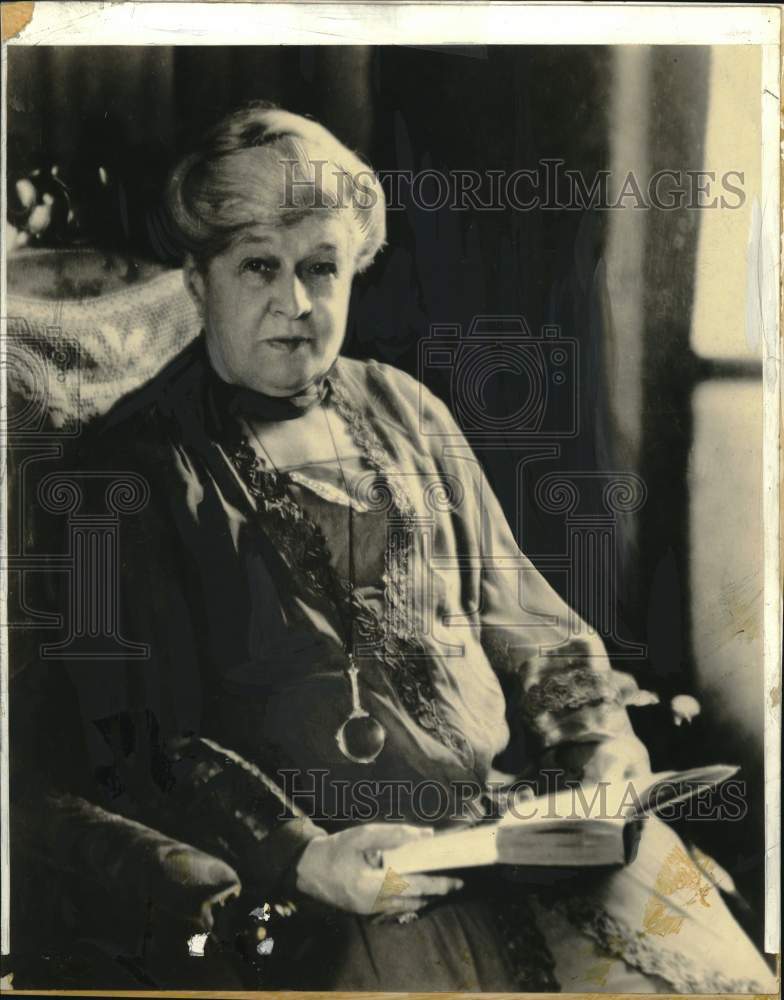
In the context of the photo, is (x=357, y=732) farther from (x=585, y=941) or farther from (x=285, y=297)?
(x=285, y=297)

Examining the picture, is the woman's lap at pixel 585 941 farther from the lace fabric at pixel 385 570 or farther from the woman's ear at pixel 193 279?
the woman's ear at pixel 193 279

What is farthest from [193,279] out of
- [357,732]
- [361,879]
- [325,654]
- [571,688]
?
[361,879]

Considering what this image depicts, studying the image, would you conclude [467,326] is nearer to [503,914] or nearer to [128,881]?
[503,914]

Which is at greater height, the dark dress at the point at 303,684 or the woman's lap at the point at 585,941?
the dark dress at the point at 303,684

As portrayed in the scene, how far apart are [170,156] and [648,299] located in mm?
1175

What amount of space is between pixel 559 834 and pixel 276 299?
1.41m

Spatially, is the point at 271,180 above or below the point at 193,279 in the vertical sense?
above

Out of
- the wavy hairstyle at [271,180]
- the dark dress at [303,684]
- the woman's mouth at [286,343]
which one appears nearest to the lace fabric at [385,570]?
the dark dress at [303,684]

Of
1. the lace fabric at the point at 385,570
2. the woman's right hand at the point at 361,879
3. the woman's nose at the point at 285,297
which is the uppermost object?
the woman's nose at the point at 285,297

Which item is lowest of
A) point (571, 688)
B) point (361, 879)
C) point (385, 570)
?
point (361, 879)

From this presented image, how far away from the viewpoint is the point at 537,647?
80.7 inches

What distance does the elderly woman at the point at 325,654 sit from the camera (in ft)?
6.66

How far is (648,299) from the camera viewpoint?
206 centimetres

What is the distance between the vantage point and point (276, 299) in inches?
81.4
